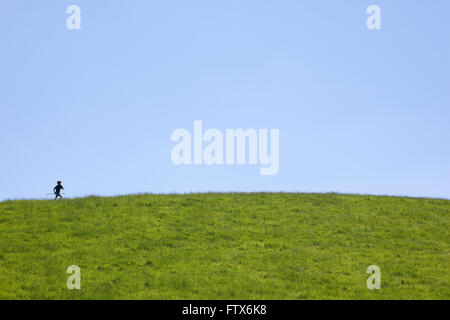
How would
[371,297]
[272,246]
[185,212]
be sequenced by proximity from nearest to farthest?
[371,297], [272,246], [185,212]

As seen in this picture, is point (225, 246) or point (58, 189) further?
point (58, 189)

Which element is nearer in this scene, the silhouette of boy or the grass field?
the grass field

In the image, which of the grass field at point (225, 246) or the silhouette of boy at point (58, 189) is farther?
the silhouette of boy at point (58, 189)

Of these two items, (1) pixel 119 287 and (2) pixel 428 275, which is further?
(2) pixel 428 275

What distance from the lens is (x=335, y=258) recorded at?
2153 centimetres

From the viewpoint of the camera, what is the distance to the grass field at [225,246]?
58.5 feet

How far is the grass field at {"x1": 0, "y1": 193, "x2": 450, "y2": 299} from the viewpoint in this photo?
17.8m

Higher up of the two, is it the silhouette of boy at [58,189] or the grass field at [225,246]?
the silhouette of boy at [58,189]

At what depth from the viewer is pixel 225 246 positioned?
22734mm

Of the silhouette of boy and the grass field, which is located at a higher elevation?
the silhouette of boy

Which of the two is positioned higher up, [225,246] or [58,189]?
[58,189]
